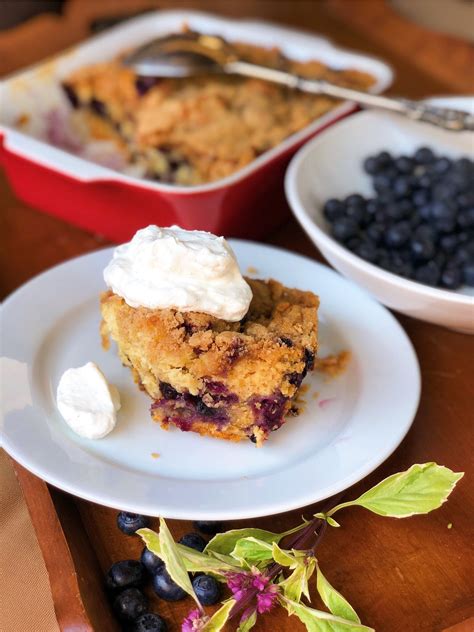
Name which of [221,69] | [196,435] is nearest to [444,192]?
[221,69]

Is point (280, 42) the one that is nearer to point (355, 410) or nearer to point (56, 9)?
point (56, 9)

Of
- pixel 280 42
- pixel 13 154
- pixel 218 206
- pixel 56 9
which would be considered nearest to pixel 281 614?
pixel 218 206

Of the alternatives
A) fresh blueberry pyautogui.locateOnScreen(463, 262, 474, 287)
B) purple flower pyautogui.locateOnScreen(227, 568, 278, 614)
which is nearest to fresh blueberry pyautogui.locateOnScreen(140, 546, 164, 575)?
purple flower pyautogui.locateOnScreen(227, 568, 278, 614)

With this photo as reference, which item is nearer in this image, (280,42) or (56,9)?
(280,42)

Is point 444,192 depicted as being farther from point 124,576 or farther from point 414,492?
point 124,576

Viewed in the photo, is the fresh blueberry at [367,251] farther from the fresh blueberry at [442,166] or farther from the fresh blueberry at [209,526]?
the fresh blueberry at [209,526]

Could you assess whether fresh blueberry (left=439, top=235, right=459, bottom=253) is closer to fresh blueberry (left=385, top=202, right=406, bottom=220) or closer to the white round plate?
→ fresh blueberry (left=385, top=202, right=406, bottom=220)

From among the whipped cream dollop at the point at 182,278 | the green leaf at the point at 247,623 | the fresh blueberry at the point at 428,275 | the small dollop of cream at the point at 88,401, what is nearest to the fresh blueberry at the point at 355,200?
the fresh blueberry at the point at 428,275
